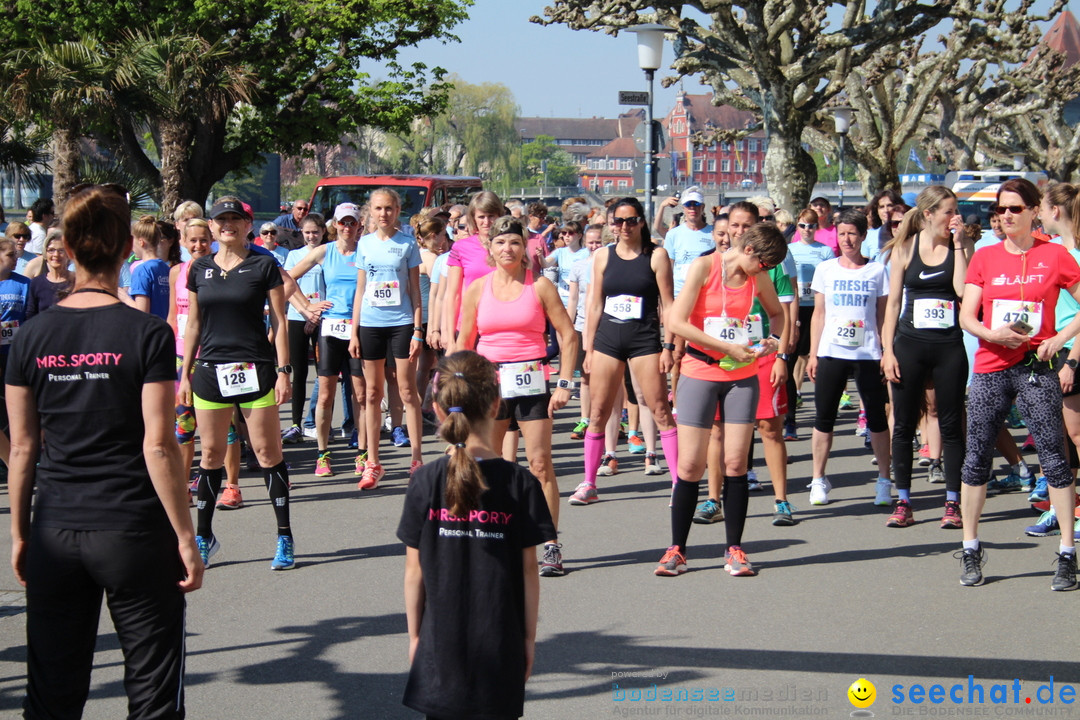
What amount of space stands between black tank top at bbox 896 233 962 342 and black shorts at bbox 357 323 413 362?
3441 millimetres

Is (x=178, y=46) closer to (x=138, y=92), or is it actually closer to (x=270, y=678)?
(x=138, y=92)

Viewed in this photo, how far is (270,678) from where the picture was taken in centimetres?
471

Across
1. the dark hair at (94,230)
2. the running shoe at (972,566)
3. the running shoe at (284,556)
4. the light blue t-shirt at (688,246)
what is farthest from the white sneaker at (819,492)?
the dark hair at (94,230)

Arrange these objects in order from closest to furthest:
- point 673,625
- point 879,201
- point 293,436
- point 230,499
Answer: point 673,625 < point 230,499 < point 879,201 < point 293,436

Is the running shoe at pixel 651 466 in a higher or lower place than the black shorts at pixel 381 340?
lower

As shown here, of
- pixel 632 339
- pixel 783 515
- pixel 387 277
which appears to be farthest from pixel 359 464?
pixel 783 515

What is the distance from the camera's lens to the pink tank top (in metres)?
6.17

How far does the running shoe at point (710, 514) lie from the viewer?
731 cm

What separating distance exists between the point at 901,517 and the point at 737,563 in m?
1.60

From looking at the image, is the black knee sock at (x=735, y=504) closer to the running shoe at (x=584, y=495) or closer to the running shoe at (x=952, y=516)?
the running shoe at (x=952, y=516)

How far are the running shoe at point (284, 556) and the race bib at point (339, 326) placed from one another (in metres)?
2.98

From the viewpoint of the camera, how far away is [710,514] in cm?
732

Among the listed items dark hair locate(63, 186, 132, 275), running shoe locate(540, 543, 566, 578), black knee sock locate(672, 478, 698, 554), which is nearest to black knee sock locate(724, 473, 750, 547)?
black knee sock locate(672, 478, 698, 554)

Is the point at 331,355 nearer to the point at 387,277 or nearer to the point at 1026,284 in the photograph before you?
the point at 387,277
